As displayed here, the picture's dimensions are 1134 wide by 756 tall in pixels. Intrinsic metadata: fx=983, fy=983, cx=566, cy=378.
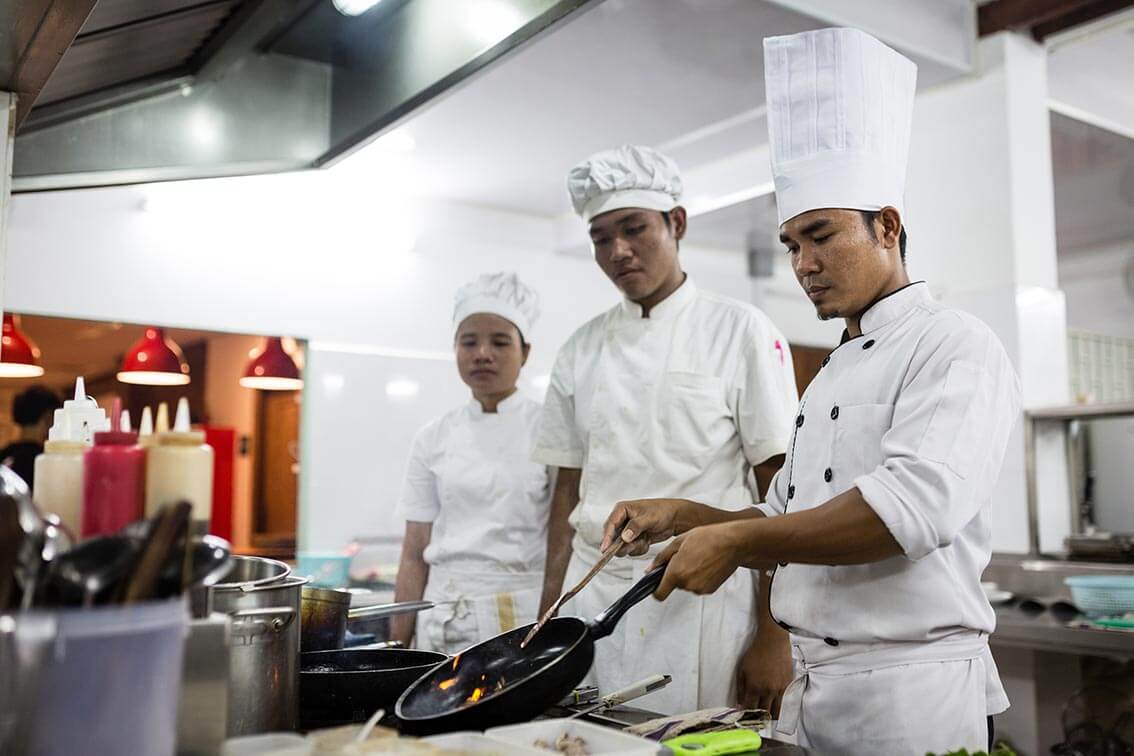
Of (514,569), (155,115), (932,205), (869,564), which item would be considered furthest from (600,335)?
(932,205)

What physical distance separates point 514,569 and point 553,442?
0.58 metres

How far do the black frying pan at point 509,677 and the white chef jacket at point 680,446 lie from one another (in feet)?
2.19

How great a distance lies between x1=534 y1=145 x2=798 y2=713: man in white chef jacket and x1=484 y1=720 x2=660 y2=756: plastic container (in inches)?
34.0

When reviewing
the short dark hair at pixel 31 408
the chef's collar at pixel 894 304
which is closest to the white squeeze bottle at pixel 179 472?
the chef's collar at pixel 894 304

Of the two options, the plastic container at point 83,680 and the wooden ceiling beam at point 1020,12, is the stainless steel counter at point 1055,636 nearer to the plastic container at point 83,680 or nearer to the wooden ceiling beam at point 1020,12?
the wooden ceiling beam at point 1020,12

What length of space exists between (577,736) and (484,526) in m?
1.70

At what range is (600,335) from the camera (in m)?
2.44

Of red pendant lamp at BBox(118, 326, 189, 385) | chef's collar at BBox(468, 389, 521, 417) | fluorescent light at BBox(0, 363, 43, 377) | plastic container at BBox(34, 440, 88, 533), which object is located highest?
red pendant lamp at BBox(118, 326, 189, 385)

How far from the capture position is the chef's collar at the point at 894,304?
62.2 inches

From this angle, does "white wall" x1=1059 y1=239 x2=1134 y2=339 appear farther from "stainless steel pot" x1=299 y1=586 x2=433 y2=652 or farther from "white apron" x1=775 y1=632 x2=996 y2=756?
"stainless steel pot" x1=299 y1=586 x2=433 y2=652

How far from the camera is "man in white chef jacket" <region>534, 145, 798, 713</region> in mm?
2059

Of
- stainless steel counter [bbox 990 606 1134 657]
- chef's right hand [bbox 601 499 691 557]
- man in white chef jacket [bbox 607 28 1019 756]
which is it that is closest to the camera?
man in white chef jacket [bbox 607 28 1019 756]

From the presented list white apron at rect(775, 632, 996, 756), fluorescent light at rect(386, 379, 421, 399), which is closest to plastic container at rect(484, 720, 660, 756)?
white apron at rect(775, 632, 996, 756)

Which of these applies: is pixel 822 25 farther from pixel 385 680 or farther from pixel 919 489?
pixel 385 680
